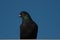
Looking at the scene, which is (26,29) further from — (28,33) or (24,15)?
(24,15)

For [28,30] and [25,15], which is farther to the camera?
[25,15]

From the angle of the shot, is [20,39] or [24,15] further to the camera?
[24,15]

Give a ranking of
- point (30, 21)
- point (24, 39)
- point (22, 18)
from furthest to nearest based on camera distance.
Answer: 1. point (22, 18)
2. point (30, 21)
3. point (24, 39)

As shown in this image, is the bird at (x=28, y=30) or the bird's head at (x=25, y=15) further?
the bird's head at (x=25, y=15)

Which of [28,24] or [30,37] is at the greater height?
[28,24]

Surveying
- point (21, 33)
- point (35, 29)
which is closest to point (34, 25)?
point (35, 29)

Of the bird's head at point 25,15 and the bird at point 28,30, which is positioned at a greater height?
the bird's head at point 25,15

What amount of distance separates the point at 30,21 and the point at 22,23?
119 mm

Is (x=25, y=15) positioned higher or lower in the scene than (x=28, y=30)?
higher

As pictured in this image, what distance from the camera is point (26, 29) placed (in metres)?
2.09

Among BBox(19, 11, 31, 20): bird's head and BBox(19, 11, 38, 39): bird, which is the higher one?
BBox(19, 11, 31, 20): bird's head

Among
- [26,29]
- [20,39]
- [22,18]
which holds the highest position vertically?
[22,18]

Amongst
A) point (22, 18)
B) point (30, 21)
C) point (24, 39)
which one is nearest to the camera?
point (24, 39)

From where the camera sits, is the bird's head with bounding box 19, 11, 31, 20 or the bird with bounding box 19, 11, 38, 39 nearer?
the bird with bounding box 19, 11, 38, 39
